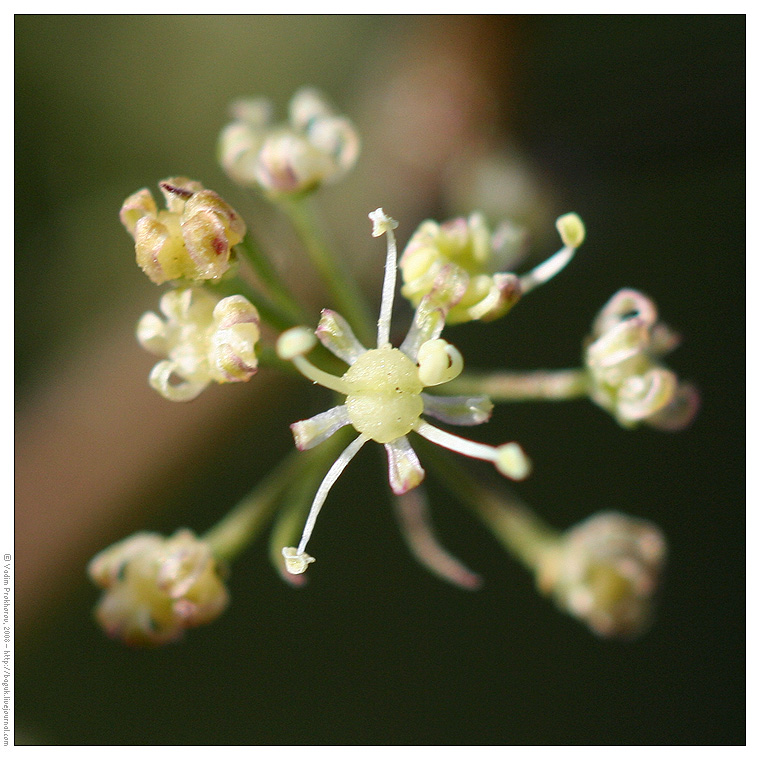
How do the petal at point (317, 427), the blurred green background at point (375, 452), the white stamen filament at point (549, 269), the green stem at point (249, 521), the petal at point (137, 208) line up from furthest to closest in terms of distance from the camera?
1. the blurred green background at point (375, 452)
2. the green stem at point (249, 521)
3. the white stamen filament at point (549, 269)
4. the petal at point (137, 208)
5. the petal at point (317, 427)

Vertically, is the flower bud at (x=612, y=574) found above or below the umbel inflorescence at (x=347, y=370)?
below

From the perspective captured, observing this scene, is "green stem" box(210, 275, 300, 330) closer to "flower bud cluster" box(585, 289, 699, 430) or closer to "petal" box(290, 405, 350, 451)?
"petal" box(290, 405, 350, 451)

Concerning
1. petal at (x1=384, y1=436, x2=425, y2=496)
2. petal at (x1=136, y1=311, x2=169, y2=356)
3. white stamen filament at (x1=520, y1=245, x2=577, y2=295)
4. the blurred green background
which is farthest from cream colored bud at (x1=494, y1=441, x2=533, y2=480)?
the blurred green background

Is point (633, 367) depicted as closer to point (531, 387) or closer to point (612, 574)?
point (531, 387)

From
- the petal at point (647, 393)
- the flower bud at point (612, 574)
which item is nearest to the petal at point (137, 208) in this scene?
the petal at point (647, 393)

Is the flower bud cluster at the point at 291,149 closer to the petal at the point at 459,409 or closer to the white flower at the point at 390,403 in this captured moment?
the white flower at the point at 390,403

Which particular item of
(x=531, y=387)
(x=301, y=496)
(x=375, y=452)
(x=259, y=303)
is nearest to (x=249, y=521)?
(x=301, y=496)
